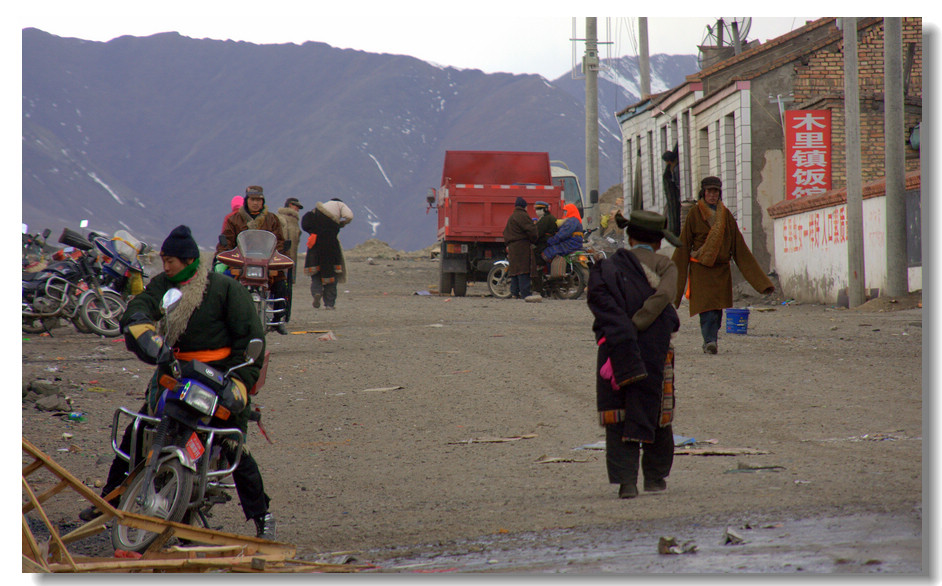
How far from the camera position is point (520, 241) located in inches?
758

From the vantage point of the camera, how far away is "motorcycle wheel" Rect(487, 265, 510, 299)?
67.9ft

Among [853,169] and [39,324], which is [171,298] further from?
[853,169]

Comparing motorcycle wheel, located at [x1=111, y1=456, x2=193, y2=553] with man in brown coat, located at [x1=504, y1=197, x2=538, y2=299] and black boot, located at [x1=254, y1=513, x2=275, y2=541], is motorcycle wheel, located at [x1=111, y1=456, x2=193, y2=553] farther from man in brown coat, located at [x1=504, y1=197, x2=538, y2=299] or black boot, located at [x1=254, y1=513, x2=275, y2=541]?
man in brown coat, located at [x1=504, y1=197, x2=538, y2=299]

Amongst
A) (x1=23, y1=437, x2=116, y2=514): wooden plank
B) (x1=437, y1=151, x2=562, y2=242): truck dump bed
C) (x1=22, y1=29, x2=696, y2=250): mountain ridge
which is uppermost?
(x1=22, y1=29, x2=696, y2=250): mountain ridge

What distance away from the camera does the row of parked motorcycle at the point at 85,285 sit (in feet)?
45.5

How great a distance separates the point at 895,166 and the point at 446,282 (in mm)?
9228

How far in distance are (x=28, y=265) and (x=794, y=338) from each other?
10807 mm

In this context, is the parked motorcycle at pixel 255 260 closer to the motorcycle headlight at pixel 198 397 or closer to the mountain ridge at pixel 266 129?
the motorcycle headlight at pixel 198 397

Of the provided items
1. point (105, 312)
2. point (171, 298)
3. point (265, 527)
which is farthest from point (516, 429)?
point (105, 312)

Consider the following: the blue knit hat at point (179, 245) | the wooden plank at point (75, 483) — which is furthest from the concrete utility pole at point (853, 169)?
the wooden plank at point (75, 483)

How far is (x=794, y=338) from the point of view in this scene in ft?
42.4

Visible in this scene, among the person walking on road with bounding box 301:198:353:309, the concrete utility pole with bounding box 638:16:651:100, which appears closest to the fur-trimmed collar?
the person walking on road with bounding box 301:198:353:309

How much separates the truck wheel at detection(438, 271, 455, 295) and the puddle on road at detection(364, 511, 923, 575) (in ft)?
54.7
